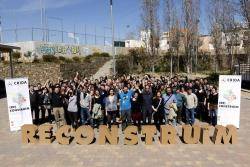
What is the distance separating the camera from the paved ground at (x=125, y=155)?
30.6ft

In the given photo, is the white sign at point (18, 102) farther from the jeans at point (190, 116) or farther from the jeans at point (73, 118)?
the jeans at point (190, 116)

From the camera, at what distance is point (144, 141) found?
11.5 m

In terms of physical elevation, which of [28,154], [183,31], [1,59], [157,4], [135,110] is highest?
[157,4]

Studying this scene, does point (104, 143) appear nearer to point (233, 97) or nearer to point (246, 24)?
point (233, 97)

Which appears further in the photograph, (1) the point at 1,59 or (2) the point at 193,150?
(1) the point at 1,59

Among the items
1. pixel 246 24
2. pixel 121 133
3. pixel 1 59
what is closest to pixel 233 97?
pixel 121 133

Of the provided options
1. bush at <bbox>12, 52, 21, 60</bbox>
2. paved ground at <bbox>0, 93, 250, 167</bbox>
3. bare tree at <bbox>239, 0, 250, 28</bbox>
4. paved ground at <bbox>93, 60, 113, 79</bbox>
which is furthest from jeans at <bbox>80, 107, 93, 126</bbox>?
bush at <bbox>12, 52, 21, 60</bbox>

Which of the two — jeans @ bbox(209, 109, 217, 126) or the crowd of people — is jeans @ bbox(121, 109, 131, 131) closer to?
the crowd of people

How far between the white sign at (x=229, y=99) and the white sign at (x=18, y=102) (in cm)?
748

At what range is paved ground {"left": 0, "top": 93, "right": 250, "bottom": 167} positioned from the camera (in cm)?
934

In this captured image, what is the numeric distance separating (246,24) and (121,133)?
1763 cm

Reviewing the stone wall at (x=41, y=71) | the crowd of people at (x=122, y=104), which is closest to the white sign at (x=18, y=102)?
the crowd of people at (x=122, y=104)

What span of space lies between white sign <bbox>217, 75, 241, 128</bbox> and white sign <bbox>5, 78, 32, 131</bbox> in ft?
24.5

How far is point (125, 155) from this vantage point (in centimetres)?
1000
